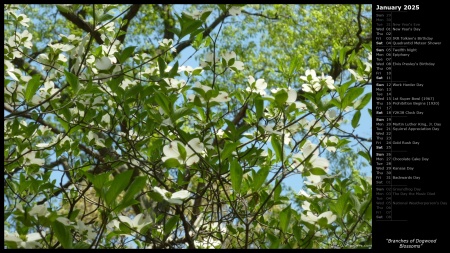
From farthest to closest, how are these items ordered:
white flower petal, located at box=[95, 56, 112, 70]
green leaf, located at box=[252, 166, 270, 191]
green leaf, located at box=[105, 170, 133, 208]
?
white flower petal, located at box=[95, 56, 112, 70]
green leaf, located at box=[252, 166, 270, 191]
green leaf, located at box=[105, 170, 133, 208]

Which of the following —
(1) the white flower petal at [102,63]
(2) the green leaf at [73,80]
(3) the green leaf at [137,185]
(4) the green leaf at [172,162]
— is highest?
(1) the white flower petal at [102,63]

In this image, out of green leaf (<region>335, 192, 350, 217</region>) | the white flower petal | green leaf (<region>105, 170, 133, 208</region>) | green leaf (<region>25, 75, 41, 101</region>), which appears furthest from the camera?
the white flower petal

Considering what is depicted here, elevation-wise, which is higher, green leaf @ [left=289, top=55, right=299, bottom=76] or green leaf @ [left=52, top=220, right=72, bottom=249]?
green leaf @ [left=289, top=55, right=299, bottom=76]

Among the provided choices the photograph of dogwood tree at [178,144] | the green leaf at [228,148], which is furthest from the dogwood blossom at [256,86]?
the green leaf at [228,148]

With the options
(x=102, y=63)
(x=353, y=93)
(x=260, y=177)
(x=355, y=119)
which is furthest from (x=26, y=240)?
(x=355, y=119)

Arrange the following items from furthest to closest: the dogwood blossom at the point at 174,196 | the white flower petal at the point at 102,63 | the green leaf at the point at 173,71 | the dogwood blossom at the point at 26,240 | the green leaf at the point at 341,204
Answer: the green leaf at the point at 173,71
the white flower petal at the point at 102,63
the green leaf at the point at 341,204
the dogwood blossom at the point at 174,196
the dogwood blossom at the point at 26,240

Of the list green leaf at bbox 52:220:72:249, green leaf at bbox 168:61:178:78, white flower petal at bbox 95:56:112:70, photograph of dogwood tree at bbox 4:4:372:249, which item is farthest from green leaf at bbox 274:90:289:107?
green leaf at bbox 52:220:72:249

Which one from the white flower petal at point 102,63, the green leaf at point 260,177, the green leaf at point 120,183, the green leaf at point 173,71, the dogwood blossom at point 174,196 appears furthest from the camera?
the green leaf at point 173,71

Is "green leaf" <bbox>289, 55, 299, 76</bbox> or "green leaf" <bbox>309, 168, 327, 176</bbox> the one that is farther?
"green leaf" <bbox>289, 55, 299, 76</bbox>

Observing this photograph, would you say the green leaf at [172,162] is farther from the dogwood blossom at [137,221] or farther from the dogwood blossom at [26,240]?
the dogwood blossom at [26,240]

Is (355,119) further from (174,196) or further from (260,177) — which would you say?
(174,196)

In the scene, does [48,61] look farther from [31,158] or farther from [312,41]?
[312,41]

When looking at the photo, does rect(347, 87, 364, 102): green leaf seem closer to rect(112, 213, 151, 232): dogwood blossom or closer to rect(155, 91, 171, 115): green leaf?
rect(155, 91, 171, 115): green leaf
